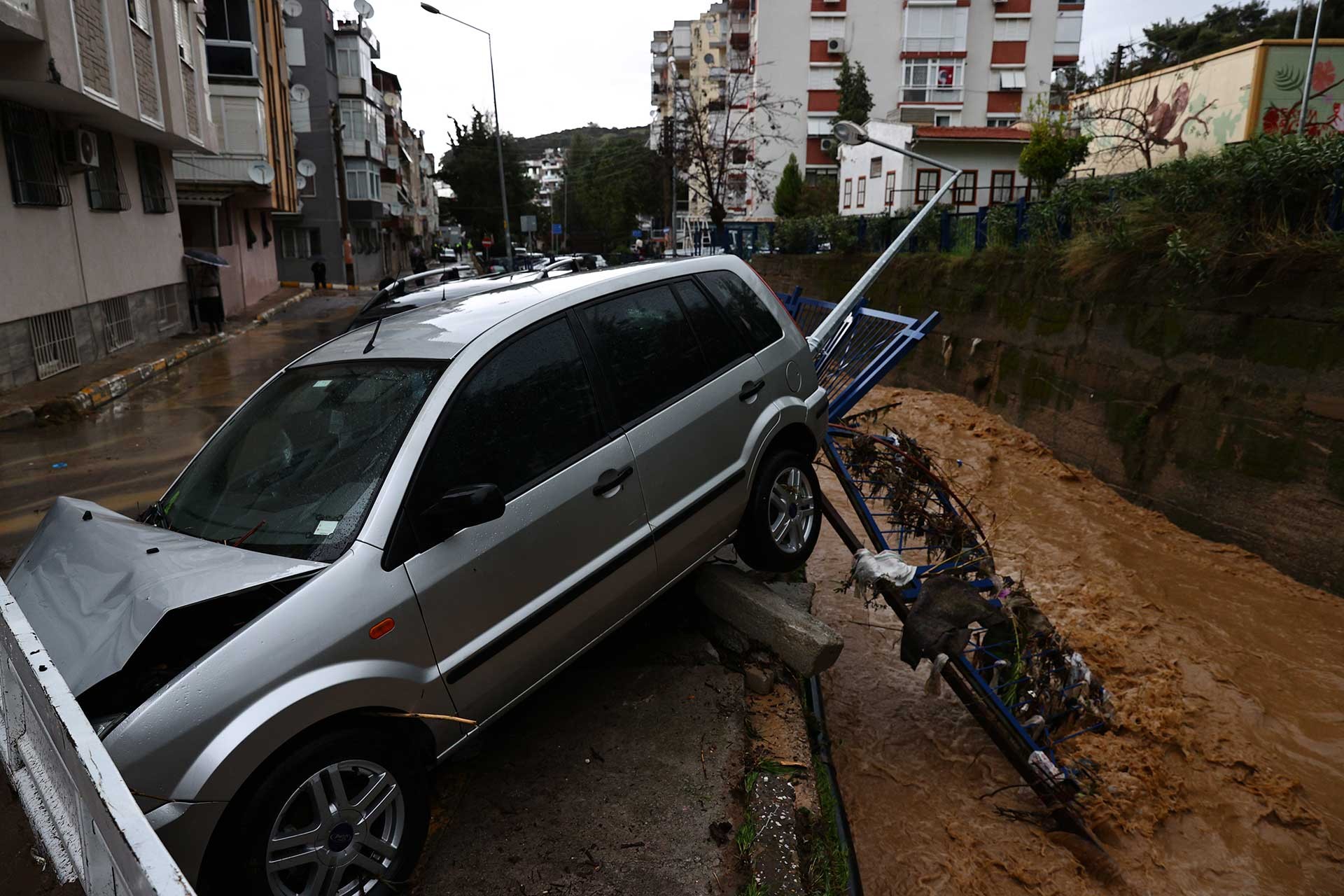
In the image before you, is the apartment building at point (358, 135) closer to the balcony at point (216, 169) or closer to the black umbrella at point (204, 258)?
the balcony at point (216, 169)

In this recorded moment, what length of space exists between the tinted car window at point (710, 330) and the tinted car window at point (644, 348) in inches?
2.3

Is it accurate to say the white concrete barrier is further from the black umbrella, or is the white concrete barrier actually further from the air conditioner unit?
the black umbrella

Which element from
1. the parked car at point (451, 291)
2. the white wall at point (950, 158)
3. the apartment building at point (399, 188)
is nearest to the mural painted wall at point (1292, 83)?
the white wall at point (950, 158)

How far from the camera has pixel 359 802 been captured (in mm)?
2746

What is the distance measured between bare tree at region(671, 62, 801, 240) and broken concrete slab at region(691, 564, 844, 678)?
34122 millimetres

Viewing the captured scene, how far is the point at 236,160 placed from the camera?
2453 centimetres

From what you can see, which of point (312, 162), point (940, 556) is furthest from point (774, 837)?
point (312, 162)

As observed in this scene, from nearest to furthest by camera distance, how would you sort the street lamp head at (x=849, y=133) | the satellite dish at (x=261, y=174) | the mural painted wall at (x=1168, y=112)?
the street lamp head at (x=849, y=133), the mural painted wall at (x=1168, y=112), the satellite dish at (x=261, y=174)

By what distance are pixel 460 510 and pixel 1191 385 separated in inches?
380

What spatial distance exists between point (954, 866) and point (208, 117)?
20995 mm

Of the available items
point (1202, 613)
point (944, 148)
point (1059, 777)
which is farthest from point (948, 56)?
point (1059, 777)

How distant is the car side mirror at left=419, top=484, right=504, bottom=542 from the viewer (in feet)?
9.66

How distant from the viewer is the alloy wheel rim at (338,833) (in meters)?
2.58

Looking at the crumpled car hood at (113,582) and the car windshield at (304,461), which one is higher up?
the car windshield at (304,461)
